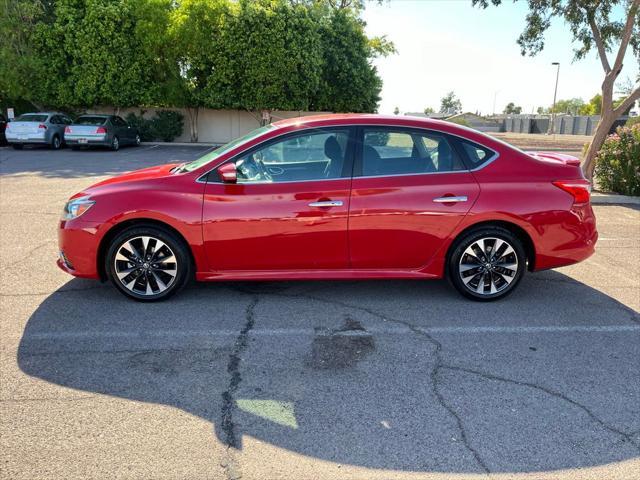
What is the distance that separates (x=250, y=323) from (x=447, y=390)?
178 centimetres

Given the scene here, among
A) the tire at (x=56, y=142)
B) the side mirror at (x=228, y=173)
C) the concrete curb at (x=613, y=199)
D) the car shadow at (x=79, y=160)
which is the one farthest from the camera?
the tire at (x=56, y=142)

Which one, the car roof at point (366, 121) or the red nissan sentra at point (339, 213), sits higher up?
the car roof at point (366, 121)

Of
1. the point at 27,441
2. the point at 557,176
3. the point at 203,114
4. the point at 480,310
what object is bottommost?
the point at 27,441

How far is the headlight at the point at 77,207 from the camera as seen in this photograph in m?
4.80

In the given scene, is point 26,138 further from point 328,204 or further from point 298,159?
point 328,204

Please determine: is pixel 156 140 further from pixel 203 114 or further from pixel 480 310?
pixel 480 310

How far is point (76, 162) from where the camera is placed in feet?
58.4

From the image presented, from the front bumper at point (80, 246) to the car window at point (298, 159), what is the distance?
1411mm

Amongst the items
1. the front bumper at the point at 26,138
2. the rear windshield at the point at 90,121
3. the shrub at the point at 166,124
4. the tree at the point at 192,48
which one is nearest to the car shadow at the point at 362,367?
the rear windshield at the point at 90,121

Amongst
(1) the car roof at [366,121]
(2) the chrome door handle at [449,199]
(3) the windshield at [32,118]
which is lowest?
(2) the chrome door handle at [449,199]

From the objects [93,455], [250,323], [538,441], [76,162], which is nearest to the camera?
[93,455]

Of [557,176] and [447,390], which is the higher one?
[557,176]

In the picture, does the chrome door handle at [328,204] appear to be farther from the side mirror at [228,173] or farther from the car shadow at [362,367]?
the car shadow at [362,367]

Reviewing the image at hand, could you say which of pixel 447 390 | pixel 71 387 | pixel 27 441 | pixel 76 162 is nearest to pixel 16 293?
pixel 71 387
